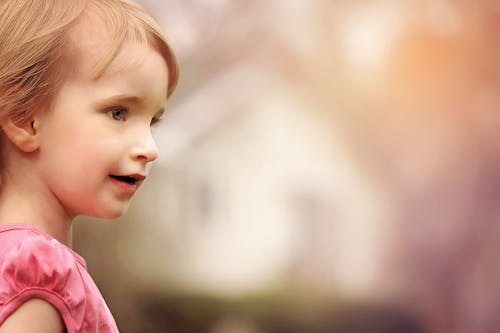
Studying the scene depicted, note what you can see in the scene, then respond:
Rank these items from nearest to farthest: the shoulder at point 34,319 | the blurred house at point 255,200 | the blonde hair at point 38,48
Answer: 1. the shoulder at point 34,319
2. the blonde hair at point 38,48
3. the blurred house at point 255,200

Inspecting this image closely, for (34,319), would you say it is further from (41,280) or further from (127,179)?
(127,179)

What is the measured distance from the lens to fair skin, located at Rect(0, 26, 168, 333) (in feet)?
3.53

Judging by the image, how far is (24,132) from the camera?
42.7 inches

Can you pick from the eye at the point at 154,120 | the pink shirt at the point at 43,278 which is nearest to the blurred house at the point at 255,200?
the eye at the point at 154,120

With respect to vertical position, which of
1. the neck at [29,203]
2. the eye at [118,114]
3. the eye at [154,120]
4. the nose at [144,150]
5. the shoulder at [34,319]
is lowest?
the shoulder at [34,319]

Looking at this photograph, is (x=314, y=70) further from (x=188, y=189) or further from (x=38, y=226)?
(x=38, y=226)

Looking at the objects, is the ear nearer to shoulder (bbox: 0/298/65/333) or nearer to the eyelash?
the eyelash

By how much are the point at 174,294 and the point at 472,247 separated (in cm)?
119

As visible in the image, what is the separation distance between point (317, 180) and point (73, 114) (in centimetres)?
264

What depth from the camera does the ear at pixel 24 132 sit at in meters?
1.08

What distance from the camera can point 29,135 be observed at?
1085mm

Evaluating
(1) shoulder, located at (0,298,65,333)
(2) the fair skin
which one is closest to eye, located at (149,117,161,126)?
(2) the fair skin

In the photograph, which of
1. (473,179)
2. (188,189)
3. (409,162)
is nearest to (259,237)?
(188,189)

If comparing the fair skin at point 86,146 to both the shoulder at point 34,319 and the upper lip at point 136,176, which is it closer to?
the upper lip at point 136,176
